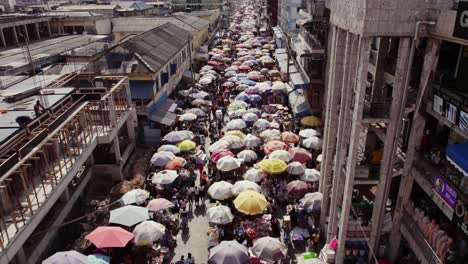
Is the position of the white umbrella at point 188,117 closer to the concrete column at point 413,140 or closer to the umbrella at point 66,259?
the umbrella at point 66,259

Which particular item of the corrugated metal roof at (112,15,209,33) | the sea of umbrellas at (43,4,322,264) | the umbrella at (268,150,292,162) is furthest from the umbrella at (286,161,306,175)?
the corrugated metal roof at (112,15,209,33)

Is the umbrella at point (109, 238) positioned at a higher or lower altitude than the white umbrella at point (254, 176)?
higher

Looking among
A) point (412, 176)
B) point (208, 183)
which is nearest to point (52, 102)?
point (208, 183)

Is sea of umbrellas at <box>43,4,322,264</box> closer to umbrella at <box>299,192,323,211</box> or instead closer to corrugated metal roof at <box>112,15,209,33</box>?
umbrella at <box>299,192,323,211</box>

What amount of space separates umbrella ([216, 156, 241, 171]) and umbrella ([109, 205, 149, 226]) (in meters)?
6.37

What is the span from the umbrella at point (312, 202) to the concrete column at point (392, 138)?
389 centimetres

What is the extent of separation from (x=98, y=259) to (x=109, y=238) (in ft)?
3.36

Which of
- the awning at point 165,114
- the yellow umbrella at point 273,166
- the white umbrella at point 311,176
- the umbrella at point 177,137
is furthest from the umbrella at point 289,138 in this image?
the awning at point 165,114

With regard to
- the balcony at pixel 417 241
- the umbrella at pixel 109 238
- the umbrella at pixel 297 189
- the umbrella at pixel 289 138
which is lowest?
the umbrella at pixel 297 189

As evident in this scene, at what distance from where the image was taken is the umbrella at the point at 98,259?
53.4ft

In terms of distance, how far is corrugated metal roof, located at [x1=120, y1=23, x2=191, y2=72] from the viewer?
34716mm

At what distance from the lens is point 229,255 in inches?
654

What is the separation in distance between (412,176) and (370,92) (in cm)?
583

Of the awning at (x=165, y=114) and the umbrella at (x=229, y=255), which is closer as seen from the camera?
the umbrella at (x=229, y=255)
